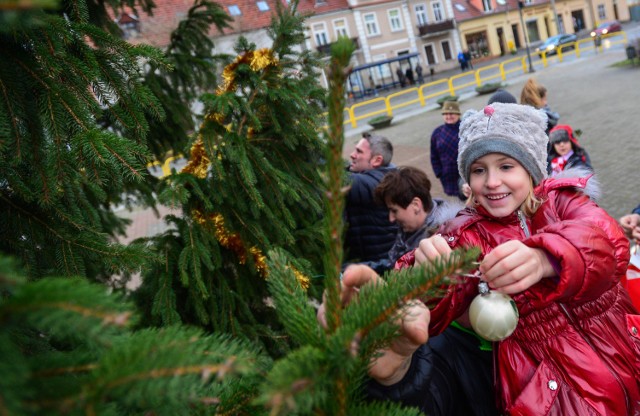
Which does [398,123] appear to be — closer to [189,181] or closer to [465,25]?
[189,181]

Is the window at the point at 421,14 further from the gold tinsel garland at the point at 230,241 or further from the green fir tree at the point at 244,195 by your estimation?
the gold tinsel garland at the point at 230,241

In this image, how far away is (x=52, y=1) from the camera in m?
0.44

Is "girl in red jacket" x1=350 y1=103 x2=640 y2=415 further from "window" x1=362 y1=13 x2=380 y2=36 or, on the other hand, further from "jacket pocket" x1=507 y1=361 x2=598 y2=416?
"window" x1=362 y1=13 x2=380 y2=36

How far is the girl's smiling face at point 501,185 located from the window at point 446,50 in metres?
39.4

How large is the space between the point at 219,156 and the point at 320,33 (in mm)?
31671

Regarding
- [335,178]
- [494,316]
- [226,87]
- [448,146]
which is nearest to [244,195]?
[226,87]

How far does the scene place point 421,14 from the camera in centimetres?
3547

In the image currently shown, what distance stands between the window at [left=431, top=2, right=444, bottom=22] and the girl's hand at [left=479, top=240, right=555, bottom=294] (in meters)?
40.1

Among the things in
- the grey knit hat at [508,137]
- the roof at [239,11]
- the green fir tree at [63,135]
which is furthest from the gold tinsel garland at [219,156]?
the roof at [239,11]

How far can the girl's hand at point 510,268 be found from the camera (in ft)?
3.44

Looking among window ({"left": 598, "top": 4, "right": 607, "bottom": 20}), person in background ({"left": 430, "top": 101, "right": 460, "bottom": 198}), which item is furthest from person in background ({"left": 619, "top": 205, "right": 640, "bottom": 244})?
window ({"left": 598, "top": 4, "right": 607, "bottom": 20})

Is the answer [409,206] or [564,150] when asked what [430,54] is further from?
[409,206]

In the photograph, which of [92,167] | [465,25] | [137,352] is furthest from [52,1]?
[465,25]

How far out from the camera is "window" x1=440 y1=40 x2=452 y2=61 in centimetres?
3681
